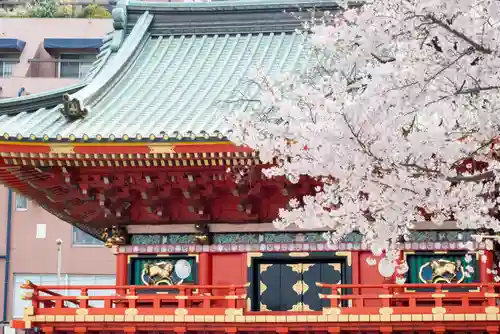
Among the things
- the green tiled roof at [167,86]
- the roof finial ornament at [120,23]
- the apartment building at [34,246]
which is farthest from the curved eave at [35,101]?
the apartment building at [34,246]

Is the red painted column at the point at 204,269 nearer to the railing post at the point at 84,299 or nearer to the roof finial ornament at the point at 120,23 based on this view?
the railing post at the point at 84,299

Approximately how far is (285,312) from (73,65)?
98.6 feet

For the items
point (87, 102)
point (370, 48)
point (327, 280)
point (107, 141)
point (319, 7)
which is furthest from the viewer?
point (319, 7)

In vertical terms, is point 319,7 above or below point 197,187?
above

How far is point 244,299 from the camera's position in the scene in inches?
719

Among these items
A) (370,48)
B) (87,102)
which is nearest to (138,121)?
(87,102)

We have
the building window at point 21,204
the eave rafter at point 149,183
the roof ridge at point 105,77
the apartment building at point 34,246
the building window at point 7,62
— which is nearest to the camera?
the eave rafter at point 149,183

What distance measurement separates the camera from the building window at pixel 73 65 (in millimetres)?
45750

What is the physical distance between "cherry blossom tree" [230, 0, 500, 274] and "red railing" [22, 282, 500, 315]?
17.1ft

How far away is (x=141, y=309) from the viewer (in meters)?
18.2

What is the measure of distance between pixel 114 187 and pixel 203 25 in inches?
260

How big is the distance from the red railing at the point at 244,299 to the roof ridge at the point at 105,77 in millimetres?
3294

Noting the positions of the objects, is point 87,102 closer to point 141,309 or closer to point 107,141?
point 107,141

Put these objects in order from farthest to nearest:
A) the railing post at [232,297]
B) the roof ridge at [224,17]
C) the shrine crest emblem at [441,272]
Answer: the roof ridge at [224,17] → the shrine crest emblem at [441,272] → the railing post at [232,297]
